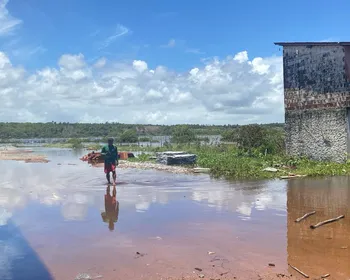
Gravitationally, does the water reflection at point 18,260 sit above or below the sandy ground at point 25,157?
below

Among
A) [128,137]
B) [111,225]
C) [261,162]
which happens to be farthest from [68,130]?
[111,225]

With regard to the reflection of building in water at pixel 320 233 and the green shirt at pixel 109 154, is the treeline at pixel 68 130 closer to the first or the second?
the green shirt at pixel 109 154

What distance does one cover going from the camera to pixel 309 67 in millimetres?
20844

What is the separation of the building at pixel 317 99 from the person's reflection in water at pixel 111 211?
11.8 m

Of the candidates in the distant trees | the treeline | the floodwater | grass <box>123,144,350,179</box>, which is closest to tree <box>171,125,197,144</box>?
the distant trees

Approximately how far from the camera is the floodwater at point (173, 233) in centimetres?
647

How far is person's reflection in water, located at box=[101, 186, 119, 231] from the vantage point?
9.79m

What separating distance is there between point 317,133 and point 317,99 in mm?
1765

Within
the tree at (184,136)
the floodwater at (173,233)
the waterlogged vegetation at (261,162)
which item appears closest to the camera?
the floodwater at (173,233)

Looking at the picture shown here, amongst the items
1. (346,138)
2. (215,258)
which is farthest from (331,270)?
(346,138)

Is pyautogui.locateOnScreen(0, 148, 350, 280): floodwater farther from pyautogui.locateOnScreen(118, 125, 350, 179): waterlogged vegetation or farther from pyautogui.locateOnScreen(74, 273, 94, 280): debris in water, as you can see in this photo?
pyautogui.locateOnScreen(118, 125, 350, 179): waterlogged vegetation

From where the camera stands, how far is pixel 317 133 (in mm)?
20766

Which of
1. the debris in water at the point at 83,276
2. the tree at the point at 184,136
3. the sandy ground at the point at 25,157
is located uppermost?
the tree at the point at 184,136

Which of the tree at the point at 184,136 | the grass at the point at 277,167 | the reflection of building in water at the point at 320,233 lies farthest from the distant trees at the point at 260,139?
the tree at the point at 184,136
